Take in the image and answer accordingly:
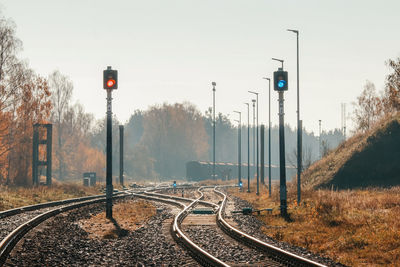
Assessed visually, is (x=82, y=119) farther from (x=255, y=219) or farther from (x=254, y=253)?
(x=254, y=253)

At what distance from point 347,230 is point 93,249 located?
24.2 feet

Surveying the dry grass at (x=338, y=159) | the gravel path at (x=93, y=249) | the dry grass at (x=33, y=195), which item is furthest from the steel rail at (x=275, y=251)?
the dry grass at (x=338, y=159)

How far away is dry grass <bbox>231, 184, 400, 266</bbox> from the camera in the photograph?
11531mm

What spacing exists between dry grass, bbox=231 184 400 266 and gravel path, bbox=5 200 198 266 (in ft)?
11.8

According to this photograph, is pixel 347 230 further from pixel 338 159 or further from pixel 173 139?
pixel 173 139

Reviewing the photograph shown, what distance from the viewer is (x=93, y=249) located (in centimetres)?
1252

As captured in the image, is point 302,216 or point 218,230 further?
point 302,216

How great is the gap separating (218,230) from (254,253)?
15.2 ft

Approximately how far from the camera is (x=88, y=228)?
17.1 meters

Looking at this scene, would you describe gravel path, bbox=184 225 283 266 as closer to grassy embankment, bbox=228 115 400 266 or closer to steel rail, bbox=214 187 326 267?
steel rail, bbox=214 187 326 267

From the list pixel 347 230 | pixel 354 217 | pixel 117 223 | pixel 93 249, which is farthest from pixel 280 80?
pixel 93 249

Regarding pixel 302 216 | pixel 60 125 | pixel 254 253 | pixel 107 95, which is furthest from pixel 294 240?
pixel 60 125

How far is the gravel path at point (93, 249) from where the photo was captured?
10.8 m

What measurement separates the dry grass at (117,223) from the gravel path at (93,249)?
0.40 meters
